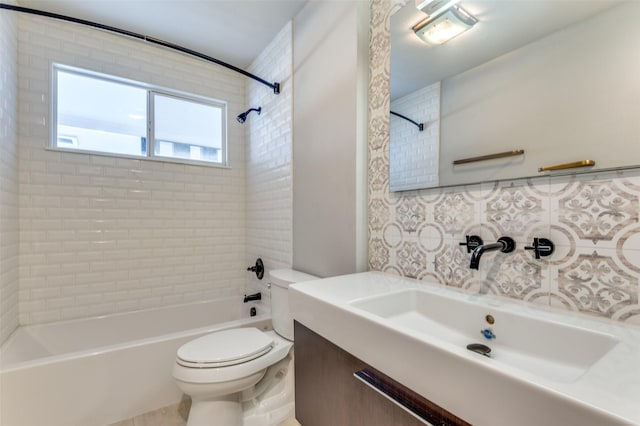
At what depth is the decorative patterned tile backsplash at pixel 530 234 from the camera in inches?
30.1

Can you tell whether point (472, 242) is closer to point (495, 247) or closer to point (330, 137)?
point (495, 247)

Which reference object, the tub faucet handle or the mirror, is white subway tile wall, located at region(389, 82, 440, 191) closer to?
the mirror

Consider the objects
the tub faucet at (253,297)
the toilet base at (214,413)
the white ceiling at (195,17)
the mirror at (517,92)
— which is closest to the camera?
the mirror at (517,92)

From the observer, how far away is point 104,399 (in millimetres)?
1559

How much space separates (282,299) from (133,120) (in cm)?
200

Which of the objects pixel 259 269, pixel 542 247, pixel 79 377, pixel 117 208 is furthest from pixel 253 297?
pixel 542 247

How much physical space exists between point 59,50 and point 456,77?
273 cm

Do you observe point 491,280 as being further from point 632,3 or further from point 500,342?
point 632,3

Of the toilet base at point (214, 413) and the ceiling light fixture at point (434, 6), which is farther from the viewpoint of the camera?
the toilet base at point (214, 413)

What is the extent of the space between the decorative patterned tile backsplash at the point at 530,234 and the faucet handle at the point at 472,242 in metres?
0.02

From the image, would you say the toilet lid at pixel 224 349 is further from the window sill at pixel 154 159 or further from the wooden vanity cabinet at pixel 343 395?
the window sill at pixel 154 159

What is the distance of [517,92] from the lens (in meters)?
0.98

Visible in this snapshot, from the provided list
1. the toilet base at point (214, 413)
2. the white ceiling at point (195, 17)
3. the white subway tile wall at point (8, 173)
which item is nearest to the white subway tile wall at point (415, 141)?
the white ceiling at point (195, 17)

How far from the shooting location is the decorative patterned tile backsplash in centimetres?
77
